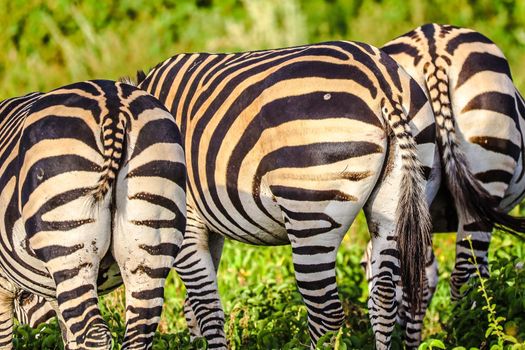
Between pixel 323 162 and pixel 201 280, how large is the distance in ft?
5.22

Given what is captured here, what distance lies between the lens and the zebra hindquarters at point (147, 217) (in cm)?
497

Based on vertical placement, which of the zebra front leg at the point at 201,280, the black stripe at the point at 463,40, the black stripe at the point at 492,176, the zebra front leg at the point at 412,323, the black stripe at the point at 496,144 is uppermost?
the black stripe at the point at 463,40

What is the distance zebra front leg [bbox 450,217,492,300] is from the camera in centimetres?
710

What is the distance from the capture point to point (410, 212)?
19.2 ft

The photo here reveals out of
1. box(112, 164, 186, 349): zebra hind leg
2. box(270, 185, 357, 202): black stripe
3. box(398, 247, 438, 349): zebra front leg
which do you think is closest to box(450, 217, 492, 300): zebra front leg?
box(398, 247, 438, 349): zebra front leg

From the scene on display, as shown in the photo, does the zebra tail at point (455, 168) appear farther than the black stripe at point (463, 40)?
No

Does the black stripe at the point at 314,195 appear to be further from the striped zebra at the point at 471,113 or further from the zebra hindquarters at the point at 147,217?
the striped zebra at the point at 471,113

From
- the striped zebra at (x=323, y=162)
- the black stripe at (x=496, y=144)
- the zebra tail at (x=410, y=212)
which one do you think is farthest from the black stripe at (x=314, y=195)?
the black stripe at (x=496, y=144)

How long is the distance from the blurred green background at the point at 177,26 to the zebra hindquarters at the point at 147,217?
1061cm

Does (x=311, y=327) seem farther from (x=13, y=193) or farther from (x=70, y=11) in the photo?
(x=70, y=11)

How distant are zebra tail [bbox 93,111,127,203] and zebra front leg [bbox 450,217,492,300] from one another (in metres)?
2.82

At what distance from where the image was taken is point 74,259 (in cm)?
490

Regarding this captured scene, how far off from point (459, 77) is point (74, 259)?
116 inches

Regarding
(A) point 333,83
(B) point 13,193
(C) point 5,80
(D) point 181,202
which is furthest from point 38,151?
(C) point 5,80
